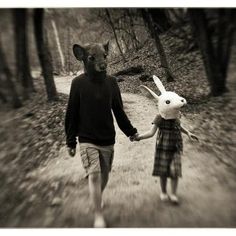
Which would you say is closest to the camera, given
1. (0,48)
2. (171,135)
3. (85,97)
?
(85,97)

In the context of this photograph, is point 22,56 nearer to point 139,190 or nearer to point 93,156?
point 93,156

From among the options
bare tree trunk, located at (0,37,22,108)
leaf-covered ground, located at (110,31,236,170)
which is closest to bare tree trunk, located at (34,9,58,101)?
bare tree trunk, located at (0,37,22,108)

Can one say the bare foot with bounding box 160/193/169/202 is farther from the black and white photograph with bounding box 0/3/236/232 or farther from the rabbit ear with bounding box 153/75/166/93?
the rabbit ear with bounding box 153/75/166/93

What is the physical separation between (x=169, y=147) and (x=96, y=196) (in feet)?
2.06

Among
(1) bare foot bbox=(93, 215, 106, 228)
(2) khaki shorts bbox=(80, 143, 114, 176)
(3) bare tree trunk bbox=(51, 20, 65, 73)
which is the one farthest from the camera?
(3) bare tree trunk bbox=(51, 20, 65, 73)

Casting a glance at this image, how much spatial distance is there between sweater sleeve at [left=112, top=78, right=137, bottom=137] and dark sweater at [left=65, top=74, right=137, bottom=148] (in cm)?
3

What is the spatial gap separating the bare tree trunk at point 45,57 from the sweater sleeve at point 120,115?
1.78 feet

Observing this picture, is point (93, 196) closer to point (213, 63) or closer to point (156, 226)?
point (156, 226)

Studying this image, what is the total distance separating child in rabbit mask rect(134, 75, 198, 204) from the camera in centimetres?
252

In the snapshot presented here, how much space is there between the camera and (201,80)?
282cm

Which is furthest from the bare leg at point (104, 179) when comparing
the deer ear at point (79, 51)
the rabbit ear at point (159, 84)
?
the deer ear at point (79, 51)

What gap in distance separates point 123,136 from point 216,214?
35.4 inches

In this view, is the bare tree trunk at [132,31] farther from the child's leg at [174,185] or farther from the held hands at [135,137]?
the child's leg at [174,185]
